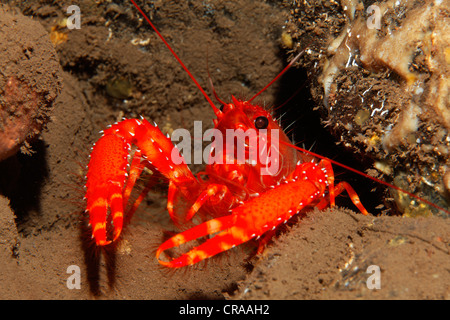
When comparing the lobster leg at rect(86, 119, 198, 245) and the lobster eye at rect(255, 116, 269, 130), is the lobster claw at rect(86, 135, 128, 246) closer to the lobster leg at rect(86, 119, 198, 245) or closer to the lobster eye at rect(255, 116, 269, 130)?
the lobster leg at rect(86, 119, 198, 245)

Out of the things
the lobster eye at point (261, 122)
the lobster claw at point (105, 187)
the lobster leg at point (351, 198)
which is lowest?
the lobster leg at point (351, 198)

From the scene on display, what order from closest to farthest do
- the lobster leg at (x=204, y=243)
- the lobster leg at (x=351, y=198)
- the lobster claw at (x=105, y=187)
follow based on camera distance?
the lobster leg at (x=204, y=243), the lobster claw at (x=105, y=187), the lobster leg at (x=351, y=198)

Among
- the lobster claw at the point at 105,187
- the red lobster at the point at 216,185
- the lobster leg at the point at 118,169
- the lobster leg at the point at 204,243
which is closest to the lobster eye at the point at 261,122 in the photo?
the red lobster at the point at 216,185

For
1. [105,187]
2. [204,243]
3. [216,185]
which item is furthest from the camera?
[216,185]

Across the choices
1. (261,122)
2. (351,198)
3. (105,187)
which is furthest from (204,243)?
(351,198)

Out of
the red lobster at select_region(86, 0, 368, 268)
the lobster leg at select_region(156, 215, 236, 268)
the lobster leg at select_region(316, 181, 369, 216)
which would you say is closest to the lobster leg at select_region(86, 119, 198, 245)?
the red lobster at select_region(86, 0, 368, 268)

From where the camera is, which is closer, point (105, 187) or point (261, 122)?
point (105, 187)

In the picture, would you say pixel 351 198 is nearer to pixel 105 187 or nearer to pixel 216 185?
pixel 216 185

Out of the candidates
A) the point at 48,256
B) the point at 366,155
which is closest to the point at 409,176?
the point at 366,155

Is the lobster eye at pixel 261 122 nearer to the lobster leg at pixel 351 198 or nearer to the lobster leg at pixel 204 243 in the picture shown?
the lobster leg at pixel 351 198
